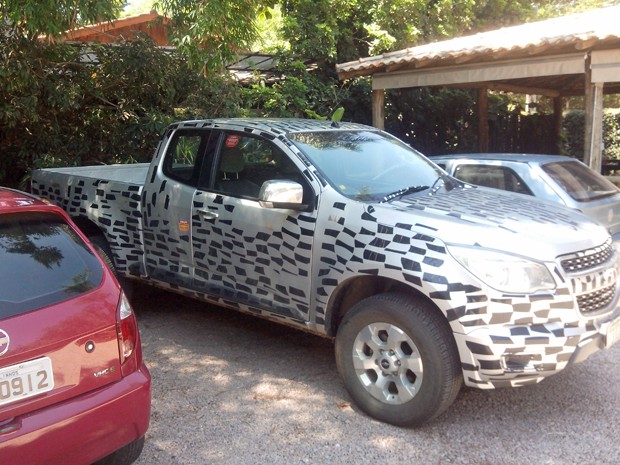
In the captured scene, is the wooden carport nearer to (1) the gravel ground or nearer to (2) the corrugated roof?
(2) the corrugated roof

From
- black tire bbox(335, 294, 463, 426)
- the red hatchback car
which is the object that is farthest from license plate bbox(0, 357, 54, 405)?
black tire bbox(335, 294, 463, 426)

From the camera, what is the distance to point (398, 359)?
12.6 ft

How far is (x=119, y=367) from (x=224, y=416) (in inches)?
48.5

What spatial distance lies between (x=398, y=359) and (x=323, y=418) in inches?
25.7

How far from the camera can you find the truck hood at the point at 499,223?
3.65 metres

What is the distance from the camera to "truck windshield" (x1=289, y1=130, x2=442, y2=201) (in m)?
4.51

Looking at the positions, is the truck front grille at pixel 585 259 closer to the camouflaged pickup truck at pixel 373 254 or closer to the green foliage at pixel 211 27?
the camouflaged pickup truck at pixel 373 254

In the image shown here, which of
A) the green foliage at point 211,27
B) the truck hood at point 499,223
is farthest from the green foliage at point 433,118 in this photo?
the truck hood at point 499,223

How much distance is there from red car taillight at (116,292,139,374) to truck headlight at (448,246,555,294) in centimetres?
180

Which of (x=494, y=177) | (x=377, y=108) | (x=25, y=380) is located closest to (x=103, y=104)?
(x=377, y=108)

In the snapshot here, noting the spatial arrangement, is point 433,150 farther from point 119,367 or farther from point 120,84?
point 119,367

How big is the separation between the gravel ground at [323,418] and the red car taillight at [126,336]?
0.79 m

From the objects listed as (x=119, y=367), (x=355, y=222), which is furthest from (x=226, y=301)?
(x=119, y=367)

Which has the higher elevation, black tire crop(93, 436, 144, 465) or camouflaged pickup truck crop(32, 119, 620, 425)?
camouflaged pickup truck crop(32, 119, 620, 425)
